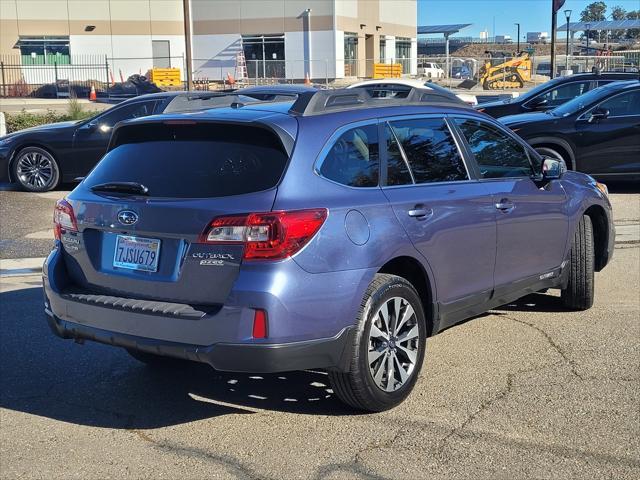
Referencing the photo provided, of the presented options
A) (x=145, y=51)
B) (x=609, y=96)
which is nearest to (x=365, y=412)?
(x=609, y=96)

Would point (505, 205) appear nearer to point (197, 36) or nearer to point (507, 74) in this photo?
point (507, 74)

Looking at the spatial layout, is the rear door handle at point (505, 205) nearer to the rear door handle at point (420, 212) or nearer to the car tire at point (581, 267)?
the rear door handle at point (420, 212)

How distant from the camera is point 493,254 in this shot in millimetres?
5547

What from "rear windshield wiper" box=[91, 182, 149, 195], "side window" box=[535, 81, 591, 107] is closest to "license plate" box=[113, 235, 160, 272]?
"rear windshield wiper" box=[91, 182, 149, 195]

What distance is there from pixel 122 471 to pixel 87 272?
1193 millimetres

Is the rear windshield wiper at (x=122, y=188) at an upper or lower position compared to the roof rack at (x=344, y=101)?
lower

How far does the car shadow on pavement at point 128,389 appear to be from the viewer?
4934 mm

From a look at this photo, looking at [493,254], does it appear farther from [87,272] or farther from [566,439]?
[87,272]

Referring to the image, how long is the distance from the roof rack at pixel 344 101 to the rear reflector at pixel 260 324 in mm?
1204

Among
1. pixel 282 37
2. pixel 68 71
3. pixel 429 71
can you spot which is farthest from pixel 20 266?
pixel 429 71

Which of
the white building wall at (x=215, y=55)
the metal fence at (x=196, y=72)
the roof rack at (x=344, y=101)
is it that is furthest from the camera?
the white building wall at (x=215, y=55)

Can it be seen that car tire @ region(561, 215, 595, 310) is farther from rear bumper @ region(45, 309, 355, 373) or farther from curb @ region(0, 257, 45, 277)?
curb @ region(0, 257, 45, 277)

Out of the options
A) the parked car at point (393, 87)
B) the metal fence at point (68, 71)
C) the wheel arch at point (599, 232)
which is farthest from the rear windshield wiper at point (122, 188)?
the metal fence at point (68, 71)

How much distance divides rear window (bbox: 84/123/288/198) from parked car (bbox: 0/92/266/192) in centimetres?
865
